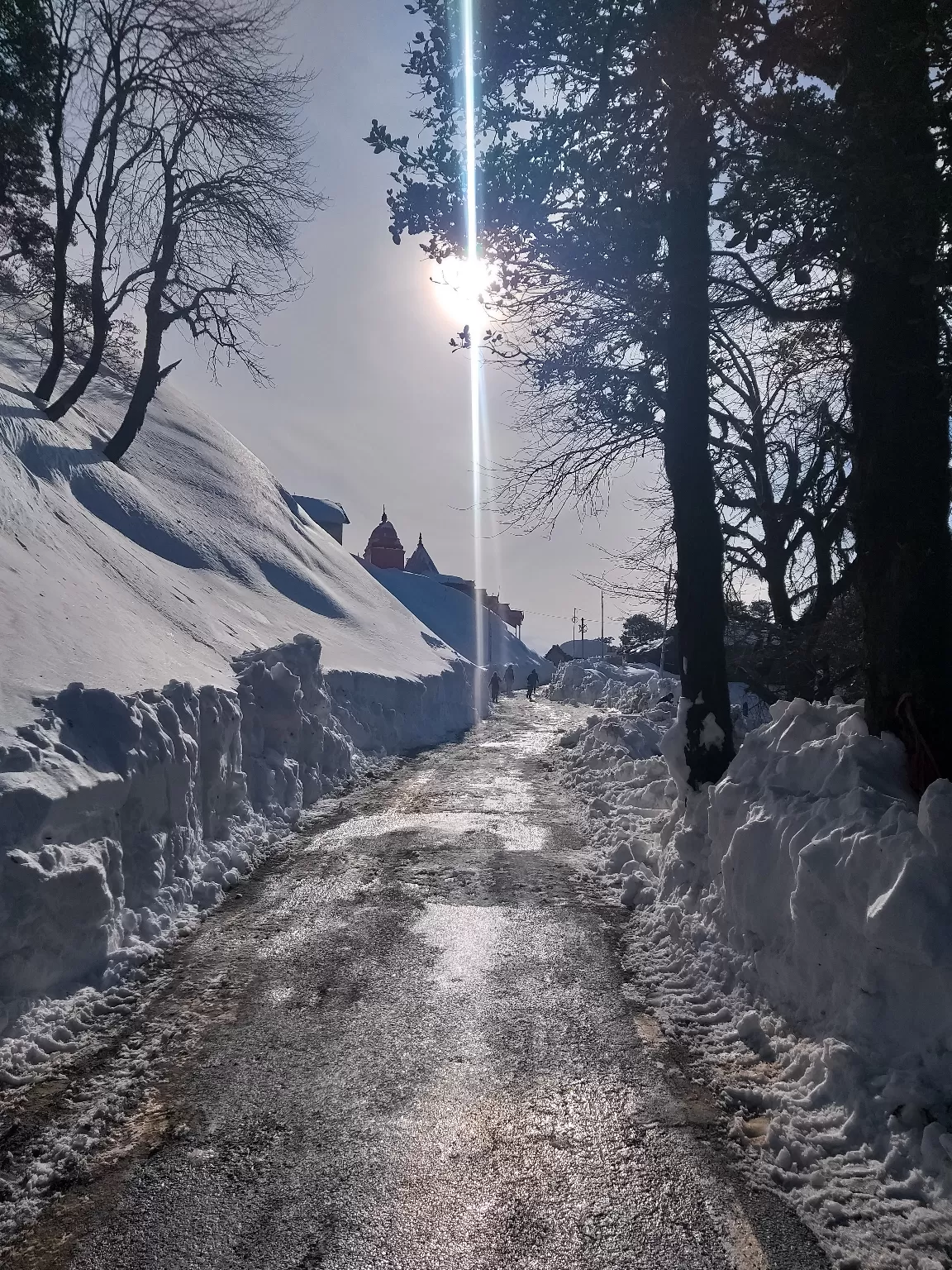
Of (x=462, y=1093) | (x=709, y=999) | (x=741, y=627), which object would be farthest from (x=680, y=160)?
(x=741, y=627)

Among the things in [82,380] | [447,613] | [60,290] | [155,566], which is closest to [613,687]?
[155,566]

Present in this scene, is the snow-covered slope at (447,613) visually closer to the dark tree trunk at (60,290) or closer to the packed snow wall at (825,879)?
the dark tree trunk at (60,290)

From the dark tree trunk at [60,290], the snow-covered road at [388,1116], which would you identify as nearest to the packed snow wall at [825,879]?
the snow-covered road at [388,1116]

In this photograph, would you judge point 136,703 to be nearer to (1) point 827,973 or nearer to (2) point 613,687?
(1) point 827,973

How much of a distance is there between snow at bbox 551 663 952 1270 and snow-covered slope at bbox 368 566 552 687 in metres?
58.8

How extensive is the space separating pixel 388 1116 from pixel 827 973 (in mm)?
2434

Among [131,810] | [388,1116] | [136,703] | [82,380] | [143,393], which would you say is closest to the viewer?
[388,1116]

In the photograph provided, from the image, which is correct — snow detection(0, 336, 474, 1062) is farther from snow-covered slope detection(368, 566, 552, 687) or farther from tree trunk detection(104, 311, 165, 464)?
snow-covered slope detection(368, 566, 552, 687)

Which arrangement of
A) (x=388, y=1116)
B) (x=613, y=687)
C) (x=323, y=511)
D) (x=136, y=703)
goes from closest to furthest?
(x=388, y=1116) < (x=136, y=703) < (x=613, y=687) < (x=323, y=511)

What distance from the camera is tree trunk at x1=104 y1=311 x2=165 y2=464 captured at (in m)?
20.1

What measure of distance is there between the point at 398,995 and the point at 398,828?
4.96 metres

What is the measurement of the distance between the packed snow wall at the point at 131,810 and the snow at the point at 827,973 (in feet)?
12.6

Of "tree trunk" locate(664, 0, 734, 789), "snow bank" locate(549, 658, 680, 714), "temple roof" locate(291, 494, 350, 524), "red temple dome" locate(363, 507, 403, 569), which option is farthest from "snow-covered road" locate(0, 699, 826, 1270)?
"red temple dome" locate(363, 507, 403, 569)

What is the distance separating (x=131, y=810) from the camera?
22.1 ft
